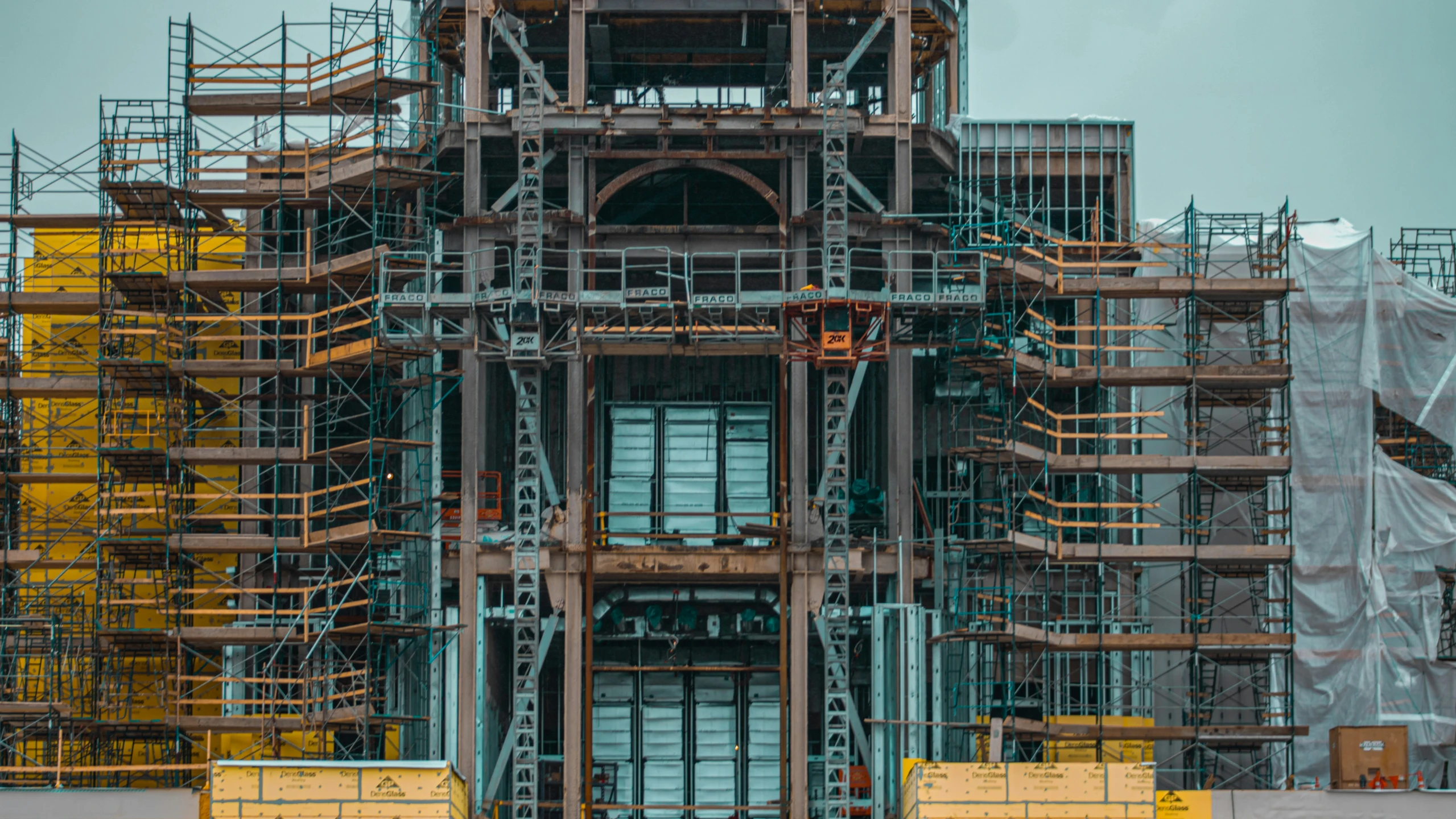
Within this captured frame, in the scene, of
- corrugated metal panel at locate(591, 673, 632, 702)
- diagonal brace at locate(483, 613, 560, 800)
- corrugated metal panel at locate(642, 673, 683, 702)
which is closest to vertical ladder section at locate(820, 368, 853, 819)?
corrugated metal panel at locate(642, 673, 683, 702)

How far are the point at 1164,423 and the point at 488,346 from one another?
1719 cm

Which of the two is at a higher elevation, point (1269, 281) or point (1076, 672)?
point (1269, 281)

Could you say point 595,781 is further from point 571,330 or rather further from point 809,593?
point 571,330

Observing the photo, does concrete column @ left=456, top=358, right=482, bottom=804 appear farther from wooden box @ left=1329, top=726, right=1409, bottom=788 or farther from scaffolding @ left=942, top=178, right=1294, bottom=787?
wooden box @ left=1329, top=726, right=1409, bottom=788

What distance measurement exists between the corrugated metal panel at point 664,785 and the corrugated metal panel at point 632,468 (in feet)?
19.0

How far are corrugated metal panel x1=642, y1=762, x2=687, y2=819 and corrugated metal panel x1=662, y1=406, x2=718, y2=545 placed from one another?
578 centimetres

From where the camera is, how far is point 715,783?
48.3m

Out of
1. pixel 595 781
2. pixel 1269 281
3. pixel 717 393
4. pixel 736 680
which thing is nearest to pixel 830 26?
pixel 717 393

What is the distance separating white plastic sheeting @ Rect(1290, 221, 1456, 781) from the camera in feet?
149

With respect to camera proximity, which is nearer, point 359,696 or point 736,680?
point 359,696

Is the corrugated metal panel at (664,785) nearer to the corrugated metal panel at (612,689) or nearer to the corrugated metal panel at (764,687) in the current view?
the corrugated metal panel at (612,689)

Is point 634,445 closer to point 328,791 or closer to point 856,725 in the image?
point 856,725

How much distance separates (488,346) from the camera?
45.0 meters

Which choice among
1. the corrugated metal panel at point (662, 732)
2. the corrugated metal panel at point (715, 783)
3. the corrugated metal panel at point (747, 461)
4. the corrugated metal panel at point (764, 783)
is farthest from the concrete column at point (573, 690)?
the corrugated metal panel at point (747, 461)
